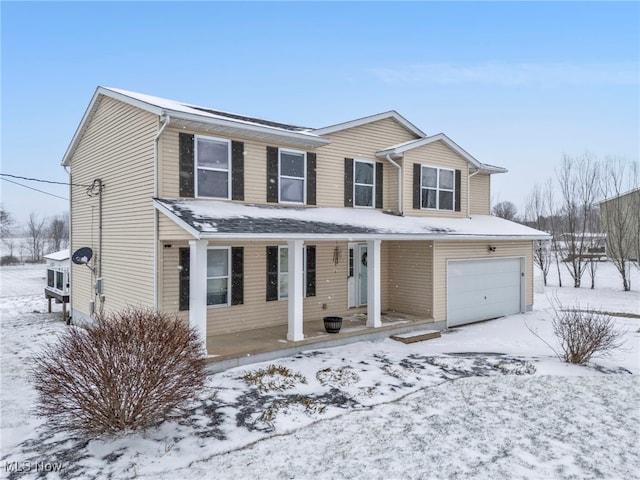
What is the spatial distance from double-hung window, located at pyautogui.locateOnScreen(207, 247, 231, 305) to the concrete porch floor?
89cm

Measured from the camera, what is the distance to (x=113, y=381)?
15.6 ft

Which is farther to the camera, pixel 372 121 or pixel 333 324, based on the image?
pixel 372 121

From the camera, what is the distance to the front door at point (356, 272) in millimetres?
12133

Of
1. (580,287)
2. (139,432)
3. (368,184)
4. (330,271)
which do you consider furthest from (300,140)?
(580,287)

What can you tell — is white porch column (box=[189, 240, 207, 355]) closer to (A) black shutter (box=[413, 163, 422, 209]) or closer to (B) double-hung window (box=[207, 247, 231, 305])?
(B) double-hung window (box=[207, 247, 231, 305])

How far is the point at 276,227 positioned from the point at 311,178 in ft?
10.2

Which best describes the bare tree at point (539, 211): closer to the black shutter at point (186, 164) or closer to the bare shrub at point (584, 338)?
the bare shrub at point (584, 338)

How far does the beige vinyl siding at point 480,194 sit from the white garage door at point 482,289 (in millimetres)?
3101

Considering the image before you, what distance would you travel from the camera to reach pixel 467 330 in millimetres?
11508

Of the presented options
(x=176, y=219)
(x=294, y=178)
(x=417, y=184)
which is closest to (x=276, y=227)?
(x=176, y=219)

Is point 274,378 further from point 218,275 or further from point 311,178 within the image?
point 311,178

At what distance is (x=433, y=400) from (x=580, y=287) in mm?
19117

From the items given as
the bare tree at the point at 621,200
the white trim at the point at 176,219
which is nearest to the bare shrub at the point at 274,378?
the white trim at the point at 176,219

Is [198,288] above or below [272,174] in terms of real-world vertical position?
below
